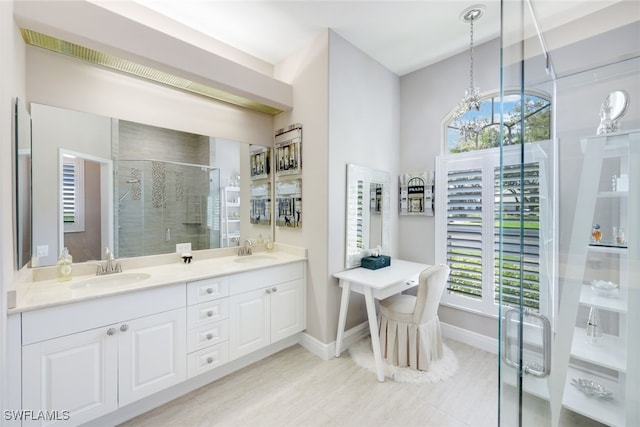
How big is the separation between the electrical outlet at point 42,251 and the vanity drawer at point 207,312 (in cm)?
102

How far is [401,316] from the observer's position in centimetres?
233

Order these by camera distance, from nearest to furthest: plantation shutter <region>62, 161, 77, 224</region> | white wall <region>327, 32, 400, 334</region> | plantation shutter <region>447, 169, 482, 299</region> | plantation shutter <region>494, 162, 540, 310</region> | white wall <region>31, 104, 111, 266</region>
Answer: plantation shutter <region>494, 162, 540, 310</region>, white wall <region>31, 104, 111, 266</region>, plantation shutter <region>62, 161, 77, 224</region>, white wall <region>327, 32, 400, 334</region>, plantation shutter <region>447, 169, 482, 299</region>

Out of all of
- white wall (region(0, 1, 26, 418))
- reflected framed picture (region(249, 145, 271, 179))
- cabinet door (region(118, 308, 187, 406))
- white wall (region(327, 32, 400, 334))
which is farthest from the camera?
reflected framed picture (region(249, 145, 271, 179))

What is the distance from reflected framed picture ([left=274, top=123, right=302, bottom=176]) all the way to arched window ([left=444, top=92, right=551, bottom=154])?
1.65 meters

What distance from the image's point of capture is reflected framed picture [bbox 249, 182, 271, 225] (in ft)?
9.73

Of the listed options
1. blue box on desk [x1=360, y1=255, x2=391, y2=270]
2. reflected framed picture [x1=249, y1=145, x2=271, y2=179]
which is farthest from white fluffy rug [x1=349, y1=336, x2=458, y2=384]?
reflected framed picture [x1=249, y1=145, x2=271, y2=179]

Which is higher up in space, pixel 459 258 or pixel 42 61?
pixel 42 61

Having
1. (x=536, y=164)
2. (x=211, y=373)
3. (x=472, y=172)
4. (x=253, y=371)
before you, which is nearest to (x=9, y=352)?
(x=211, y=373)

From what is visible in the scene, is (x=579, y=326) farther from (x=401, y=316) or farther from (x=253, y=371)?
(x=253, y=371)

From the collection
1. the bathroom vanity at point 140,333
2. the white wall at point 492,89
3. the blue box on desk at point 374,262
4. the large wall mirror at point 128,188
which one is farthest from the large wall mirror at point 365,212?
the large wall mirror at point 128,188

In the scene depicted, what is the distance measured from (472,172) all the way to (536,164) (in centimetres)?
165

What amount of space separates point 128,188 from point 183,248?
26.9 inches

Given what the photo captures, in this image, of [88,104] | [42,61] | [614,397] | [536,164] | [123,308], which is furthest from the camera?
[88,104]

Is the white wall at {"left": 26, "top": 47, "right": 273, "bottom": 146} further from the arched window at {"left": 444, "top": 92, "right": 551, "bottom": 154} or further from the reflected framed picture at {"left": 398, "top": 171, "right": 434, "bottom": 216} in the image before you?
the arched window at {"left": 444, "top": 92, "right": 551, "bottom": 154}
